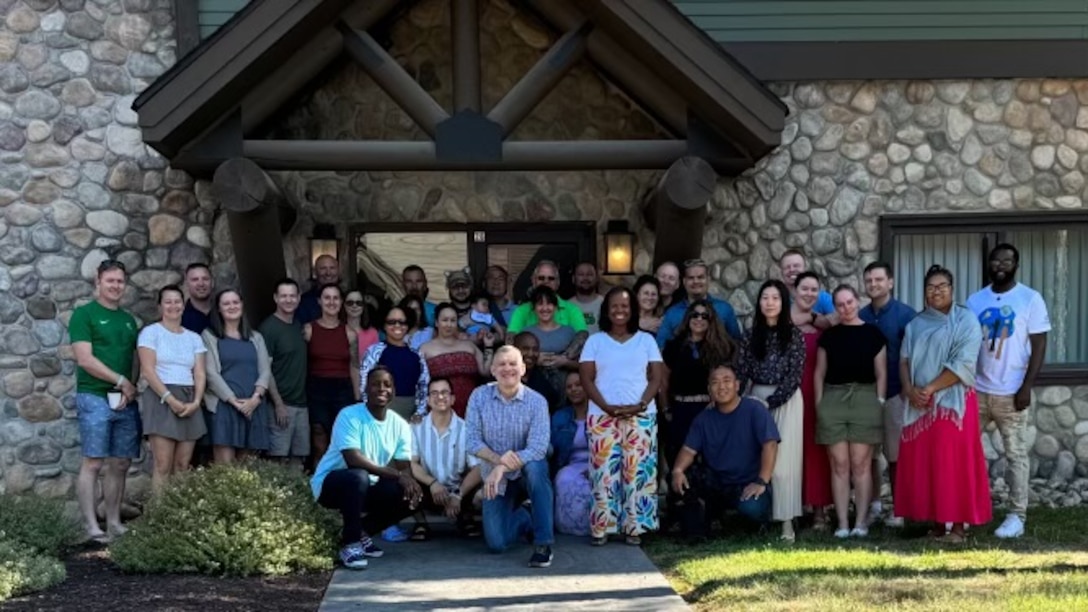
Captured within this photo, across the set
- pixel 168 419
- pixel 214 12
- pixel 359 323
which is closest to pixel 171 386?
pixel 168 419

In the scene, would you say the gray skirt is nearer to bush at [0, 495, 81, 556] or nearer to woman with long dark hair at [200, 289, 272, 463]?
woman with long dark hair at [200, 289, 272, 463]

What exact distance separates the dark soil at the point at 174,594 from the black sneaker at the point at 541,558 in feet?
3.70

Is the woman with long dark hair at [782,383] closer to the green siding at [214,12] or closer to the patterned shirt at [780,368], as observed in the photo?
the patterned shirt at [780,368]

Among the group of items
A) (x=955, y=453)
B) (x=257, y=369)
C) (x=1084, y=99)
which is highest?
(x=1084, y=99)

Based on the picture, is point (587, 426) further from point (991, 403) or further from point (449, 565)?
point (991, 403)

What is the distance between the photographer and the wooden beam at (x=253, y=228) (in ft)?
22.8

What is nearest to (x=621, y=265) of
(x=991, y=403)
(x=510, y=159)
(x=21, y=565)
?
(x=510, y=159)

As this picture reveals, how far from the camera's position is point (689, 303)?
731cm

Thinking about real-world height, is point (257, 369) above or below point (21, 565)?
above

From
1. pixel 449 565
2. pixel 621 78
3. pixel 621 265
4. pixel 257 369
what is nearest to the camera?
pixel 449 565

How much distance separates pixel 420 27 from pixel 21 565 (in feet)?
16.3

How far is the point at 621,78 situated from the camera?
809 cm

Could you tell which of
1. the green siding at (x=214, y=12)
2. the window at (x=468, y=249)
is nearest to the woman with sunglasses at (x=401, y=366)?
the window at (x=468, y=249)

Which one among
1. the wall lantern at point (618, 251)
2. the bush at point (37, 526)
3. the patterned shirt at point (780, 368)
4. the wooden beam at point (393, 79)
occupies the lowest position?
the bush at point (37, 526)
